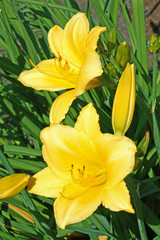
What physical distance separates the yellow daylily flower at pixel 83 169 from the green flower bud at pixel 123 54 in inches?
6.8

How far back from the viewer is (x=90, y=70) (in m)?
0.79

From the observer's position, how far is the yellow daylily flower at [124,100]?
78 centimetres

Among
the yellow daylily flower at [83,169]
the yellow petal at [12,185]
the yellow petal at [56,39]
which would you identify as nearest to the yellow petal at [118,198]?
the yellow daylily flower at [83,169]

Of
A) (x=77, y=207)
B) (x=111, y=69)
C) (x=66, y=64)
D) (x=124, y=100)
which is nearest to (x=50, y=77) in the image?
(x=66, y=64)

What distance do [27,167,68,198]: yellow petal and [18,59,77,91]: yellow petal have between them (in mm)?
278

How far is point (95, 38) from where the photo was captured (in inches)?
33.5

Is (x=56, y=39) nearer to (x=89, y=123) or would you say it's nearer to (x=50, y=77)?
(x=50, y=77)

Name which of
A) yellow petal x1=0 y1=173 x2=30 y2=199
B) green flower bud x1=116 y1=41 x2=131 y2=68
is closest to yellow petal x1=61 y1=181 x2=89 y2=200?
yellow petal x1=0 y1=173 x2=30 y2=199

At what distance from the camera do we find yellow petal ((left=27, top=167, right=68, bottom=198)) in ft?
2.84

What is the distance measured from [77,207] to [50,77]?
461mm

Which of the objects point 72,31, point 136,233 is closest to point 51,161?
point 72,31

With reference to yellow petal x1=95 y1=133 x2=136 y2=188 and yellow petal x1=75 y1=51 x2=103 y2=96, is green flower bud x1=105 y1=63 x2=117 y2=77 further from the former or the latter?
yellow petal x1=95 y1=133 x2=136 y2=188

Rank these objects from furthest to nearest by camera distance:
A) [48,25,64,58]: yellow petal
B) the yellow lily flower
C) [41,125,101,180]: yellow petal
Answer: [48,25,64,58]: yellow petal, the yellow lily flower, [41,125,101,180]: yellow petal

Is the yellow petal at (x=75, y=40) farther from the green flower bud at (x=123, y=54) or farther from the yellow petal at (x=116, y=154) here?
the yellow petal at (x=116, y=154)
